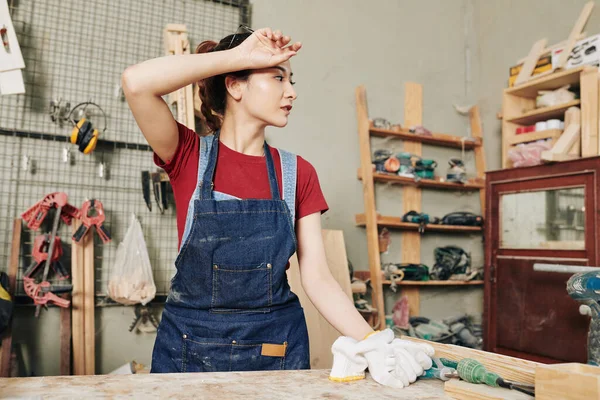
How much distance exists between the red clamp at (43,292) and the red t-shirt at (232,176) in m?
1.53

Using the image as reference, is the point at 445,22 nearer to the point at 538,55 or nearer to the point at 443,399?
the point at 538,55

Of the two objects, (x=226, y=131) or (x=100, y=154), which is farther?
(x=100, y=154)

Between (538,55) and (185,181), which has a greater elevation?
(538,55)

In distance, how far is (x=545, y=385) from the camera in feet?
2.73

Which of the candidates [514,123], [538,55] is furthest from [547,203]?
[538,55]

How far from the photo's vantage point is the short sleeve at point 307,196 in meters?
1.59

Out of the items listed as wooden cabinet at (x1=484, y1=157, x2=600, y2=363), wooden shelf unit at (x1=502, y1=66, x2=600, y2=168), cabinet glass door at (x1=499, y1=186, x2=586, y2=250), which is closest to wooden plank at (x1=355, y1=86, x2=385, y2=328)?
wooden cabinet at (x1=484, y1=157, x2=600, y2=363)

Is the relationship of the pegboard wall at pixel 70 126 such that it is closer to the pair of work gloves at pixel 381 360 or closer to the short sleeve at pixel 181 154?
the short sleeve at pixel 181 154

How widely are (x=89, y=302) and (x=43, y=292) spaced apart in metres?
0.28

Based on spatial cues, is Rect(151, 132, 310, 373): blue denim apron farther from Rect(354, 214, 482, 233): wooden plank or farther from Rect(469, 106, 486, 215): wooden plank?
Rect(469, 106, 486, 215): wooden plank

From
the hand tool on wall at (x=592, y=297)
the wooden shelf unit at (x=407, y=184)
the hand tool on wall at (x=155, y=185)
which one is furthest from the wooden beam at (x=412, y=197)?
the hand tool on wall at (x=592, y=297)

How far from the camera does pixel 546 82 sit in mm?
3641

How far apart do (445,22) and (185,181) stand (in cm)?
406

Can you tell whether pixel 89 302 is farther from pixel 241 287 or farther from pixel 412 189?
pixel 412 189
